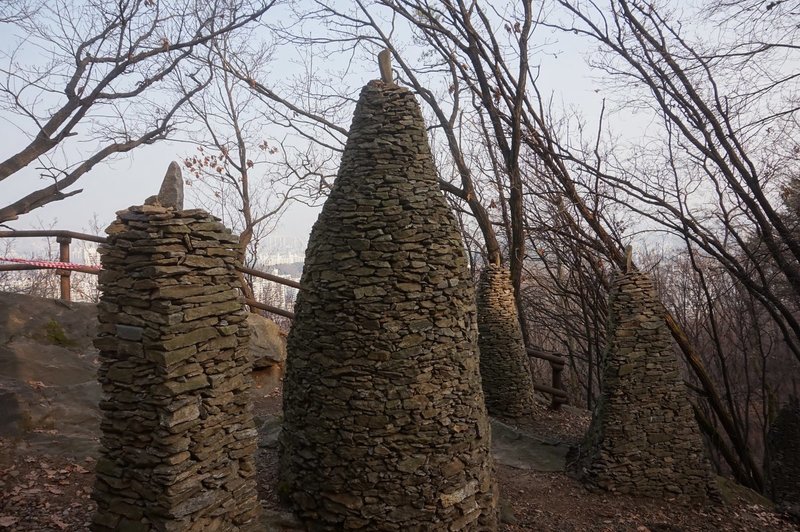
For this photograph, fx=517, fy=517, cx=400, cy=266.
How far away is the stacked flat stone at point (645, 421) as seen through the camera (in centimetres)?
784

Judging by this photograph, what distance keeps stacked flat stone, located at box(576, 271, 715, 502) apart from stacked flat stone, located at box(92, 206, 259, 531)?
6.09 metres

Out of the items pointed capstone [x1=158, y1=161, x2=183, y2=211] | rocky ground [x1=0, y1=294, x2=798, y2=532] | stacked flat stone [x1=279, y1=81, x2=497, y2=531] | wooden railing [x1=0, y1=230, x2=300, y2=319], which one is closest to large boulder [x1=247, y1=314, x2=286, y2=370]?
rocky ground [x1=0, y1=294, x2=798, y2=532]

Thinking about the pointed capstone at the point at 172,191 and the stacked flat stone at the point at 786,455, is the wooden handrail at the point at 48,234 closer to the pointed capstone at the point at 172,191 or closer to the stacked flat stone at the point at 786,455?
the pointed capstone at the point at 172,191

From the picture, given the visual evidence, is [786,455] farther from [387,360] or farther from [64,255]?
[64,255]

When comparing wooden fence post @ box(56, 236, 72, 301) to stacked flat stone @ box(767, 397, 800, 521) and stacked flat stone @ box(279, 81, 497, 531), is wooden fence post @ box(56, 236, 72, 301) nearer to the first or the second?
stacked flat stone @ box(279, 81, 497, 531)

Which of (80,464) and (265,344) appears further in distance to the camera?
(265,344)

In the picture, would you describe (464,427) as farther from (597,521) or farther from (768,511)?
(768,511)

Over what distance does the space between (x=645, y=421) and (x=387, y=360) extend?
507 centimetres

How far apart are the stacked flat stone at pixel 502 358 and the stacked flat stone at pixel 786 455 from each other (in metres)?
5.15

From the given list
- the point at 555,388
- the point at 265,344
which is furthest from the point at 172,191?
the point at 555,388

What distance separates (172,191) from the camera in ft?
13.0

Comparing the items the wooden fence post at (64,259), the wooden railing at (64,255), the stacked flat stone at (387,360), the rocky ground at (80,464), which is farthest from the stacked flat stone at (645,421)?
the wooden fence post at (64,259)

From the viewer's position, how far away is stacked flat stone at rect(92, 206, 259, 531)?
3.60 meters

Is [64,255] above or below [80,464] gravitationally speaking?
above
